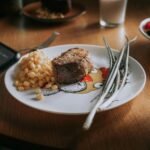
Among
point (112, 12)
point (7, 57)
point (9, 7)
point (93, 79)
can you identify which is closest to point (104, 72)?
point (93, 79)

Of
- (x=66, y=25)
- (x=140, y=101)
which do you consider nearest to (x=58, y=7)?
(x=66, y=25)

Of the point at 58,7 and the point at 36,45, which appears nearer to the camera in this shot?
the point at 36,45

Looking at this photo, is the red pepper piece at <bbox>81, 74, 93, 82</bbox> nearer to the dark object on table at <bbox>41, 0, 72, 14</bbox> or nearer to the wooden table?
the wooden table

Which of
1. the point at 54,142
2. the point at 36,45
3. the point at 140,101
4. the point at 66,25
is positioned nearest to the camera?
the point at 54,142

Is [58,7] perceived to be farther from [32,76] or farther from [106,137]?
[106,137]

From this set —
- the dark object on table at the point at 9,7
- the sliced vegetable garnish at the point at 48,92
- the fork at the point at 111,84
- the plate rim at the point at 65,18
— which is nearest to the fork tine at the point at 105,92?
the fork at the point at 111,84
